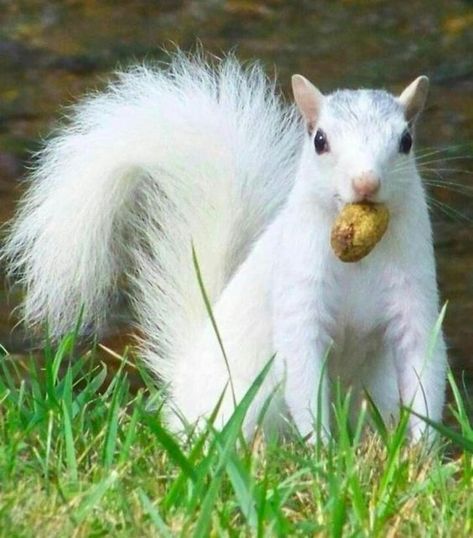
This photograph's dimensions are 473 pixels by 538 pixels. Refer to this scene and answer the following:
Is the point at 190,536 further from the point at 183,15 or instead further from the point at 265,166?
the point at 183,15

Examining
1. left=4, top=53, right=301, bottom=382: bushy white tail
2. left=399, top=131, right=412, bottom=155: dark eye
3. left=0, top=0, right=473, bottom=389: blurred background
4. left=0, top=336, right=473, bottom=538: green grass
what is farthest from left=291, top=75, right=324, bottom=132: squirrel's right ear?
left=0, top=0, right=473, bottom=389: blurred background

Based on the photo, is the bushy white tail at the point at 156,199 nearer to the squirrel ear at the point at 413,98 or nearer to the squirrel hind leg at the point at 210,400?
the squirrel hind leg at the point at 210,400

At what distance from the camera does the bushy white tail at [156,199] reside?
4.38 meters

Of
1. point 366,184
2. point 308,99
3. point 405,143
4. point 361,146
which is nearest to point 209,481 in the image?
point 366,184

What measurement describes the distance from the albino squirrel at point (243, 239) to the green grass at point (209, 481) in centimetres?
26

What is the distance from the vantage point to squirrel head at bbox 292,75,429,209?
11.7 ft

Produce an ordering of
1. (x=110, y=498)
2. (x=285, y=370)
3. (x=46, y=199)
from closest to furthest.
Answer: (x=110, y=498), (x=285, y=370), (x=46, y=199)

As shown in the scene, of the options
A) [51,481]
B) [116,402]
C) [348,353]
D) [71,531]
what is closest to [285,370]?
[348,353]

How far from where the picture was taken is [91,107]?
4.62 m

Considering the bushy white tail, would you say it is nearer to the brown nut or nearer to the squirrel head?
the squirrel head

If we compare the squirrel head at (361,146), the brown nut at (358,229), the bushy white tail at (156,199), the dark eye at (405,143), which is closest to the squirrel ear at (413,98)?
the squirrel head at (361,146)

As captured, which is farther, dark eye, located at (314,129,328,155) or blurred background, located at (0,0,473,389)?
blurred background, located at (0,0,473,389)

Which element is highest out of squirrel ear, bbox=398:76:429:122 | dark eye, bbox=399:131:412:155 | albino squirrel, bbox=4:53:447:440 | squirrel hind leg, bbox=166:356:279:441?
squirrel ear, bbox=398:76:429:122

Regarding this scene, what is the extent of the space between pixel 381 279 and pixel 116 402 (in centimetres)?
71
